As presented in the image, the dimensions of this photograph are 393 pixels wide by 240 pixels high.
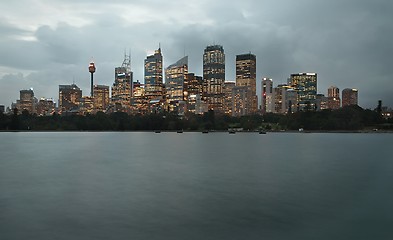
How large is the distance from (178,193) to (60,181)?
13310 mm

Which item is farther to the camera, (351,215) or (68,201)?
(68,201)

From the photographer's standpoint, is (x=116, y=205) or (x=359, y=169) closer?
(x=116, y=205)

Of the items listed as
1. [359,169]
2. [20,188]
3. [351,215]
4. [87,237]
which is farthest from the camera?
[359,169]

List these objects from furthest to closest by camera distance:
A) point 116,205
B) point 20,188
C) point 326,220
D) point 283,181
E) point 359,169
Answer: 1. point 359,169
2. point 283,181
3. point 20,188
4. point 116,205
5. point 326,220

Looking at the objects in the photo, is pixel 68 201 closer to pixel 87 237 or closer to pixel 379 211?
pixel 87 237

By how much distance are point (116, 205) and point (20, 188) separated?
38.2 ft

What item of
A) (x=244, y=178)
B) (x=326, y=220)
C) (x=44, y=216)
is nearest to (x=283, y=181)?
(x=244, y=178)

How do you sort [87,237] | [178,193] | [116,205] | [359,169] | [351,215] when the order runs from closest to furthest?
[87,237] → [351,215] → [116,205] → [178,193] → [359,169]

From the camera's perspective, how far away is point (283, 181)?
3600 centimetres

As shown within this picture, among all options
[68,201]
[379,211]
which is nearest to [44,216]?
[68,201]

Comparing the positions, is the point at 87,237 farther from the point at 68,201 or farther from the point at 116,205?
Result: the point at 68,201

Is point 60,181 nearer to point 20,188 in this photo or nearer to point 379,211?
point 20,188

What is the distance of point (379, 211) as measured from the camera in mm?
23766

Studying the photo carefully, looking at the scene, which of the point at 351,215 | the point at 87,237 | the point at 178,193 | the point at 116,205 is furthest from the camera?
the point at 178,193
